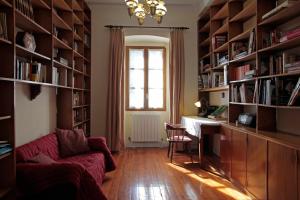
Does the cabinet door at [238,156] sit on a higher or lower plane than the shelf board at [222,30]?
lower

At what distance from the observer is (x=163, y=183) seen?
378 centimetres

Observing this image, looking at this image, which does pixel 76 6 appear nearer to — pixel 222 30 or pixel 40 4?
pixel 40 4

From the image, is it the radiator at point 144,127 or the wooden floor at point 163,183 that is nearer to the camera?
the wooden floor at point 163,183

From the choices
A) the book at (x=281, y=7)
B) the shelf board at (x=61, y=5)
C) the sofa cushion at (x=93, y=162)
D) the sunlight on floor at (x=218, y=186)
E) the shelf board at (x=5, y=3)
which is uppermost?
the shelf board at (x=61, y=5)

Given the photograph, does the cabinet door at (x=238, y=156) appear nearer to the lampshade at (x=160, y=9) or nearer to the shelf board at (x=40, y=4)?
the lampshade at (x=160, y=9)

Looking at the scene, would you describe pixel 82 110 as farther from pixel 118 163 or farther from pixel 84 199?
pixel 84 199

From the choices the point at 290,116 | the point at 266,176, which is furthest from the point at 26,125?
→ the point at 290,116

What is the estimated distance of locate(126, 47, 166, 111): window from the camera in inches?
261

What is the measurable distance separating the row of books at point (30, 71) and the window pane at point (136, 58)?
3.47 meters

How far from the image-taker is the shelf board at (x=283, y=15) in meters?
2.62

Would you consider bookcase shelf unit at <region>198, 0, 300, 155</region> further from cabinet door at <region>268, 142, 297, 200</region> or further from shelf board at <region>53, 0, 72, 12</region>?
shelf board at <region>53, 0, 72, 12</region>

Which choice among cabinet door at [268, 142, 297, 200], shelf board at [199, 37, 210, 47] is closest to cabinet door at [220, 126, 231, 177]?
cabinet door at [268, 142, 297, 200]

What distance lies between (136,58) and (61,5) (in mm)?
2835

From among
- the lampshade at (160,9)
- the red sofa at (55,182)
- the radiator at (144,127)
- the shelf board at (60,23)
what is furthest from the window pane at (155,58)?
the red sofa at (55,182)
